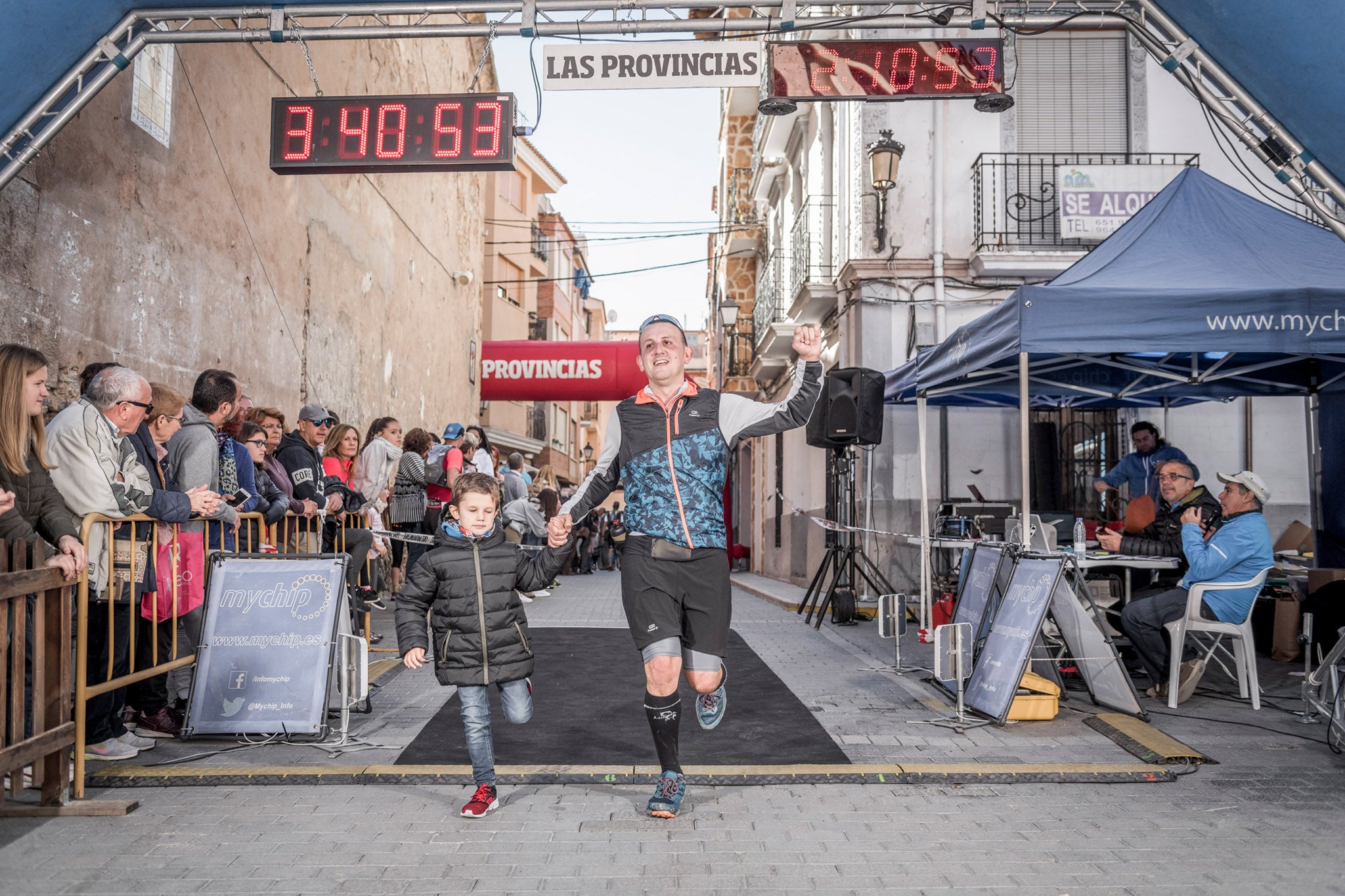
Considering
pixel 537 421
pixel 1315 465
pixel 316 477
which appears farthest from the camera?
pixel 537 421

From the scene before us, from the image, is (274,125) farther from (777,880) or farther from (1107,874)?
(1107,874)

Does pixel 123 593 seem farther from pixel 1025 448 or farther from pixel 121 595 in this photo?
pixel 1025 448

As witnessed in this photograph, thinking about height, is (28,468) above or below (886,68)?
below

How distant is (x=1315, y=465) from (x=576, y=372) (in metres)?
15.9

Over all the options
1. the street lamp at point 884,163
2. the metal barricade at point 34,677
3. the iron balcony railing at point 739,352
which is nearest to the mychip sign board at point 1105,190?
the street lamp at point 884,163

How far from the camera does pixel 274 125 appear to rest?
332 inches

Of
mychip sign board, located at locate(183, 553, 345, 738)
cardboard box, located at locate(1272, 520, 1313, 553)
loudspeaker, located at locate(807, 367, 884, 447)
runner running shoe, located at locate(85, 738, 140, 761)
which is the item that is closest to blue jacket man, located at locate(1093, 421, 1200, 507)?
cardboard box, located at locate(1272, 520, 1313, 553)

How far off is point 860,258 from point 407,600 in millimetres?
10290

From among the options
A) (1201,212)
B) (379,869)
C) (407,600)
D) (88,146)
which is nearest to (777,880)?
(379,869)

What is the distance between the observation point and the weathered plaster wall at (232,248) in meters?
7.66

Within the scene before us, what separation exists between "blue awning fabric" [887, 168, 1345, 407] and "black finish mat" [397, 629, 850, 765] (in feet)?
9.42

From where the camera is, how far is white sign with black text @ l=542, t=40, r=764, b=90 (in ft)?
24.5

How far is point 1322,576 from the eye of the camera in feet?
28.8

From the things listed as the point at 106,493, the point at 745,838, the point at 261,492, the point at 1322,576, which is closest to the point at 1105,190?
the point at 1322,576
